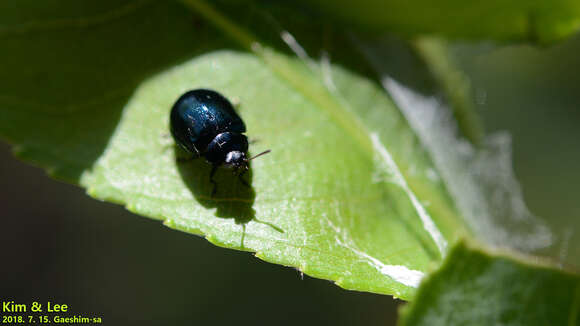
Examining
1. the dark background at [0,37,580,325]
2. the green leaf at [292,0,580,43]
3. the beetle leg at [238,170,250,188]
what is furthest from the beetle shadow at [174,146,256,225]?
the dark background at [0,37,580,325]

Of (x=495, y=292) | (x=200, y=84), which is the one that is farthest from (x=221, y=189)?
(x=495, y=292)

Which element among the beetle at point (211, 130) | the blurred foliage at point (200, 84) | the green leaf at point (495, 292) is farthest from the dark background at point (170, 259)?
the green leaf at point (495, 292)

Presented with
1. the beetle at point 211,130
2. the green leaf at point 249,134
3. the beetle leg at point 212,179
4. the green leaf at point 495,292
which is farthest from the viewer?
the beetle at point 211,130

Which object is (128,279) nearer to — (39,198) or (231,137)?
(39,198)

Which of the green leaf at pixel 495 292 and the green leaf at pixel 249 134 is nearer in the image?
the green leaf at pixel 495 292

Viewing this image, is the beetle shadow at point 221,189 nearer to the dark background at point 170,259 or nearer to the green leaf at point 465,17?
the green leaf at point 465,17

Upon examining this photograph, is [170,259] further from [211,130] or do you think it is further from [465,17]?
[465,17]
